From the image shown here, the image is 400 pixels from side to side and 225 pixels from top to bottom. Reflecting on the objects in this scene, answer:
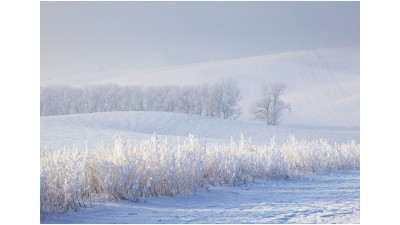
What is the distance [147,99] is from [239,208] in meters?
40.0

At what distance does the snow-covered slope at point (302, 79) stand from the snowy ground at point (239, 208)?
3905cm

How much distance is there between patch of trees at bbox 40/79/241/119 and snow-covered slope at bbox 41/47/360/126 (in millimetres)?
6878

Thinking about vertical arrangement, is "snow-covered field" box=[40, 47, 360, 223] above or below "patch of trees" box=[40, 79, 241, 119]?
below

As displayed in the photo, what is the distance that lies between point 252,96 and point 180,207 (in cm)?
5780

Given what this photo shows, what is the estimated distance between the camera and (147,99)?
43250 mm

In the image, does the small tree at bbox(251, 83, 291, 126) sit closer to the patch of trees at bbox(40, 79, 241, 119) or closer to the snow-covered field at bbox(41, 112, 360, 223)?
the patch of trees at bbox(40, 79, 241, 119)

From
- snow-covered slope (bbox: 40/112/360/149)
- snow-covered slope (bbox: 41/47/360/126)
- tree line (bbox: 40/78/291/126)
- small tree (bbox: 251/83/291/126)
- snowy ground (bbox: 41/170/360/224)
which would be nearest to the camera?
snowy ground (bbox: 41/170/360/224)

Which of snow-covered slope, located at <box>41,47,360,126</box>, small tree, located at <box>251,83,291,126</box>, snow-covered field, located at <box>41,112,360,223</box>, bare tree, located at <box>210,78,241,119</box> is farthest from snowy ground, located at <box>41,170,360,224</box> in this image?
snow-covered slope, located at <box>41,47,360,126</box>

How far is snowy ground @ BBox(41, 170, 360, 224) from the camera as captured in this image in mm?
3412

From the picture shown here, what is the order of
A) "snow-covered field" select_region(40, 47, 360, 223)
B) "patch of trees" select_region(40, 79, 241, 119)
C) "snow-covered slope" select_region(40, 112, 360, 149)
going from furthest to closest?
"patch of trees" select_region(40, 79, 241, 119) → "snow-covered slope" select_region(40, 112, 360, 149) → "snow-covered field" select_region(40, 47, 360, 223)

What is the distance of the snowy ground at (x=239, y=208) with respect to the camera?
11.2ft

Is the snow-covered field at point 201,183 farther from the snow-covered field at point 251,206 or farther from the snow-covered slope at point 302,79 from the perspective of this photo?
the snow-covered slope at point 302,79

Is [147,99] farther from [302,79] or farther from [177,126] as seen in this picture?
[302,79]

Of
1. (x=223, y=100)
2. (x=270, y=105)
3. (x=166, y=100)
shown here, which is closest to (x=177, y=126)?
(x=270, y=105)
